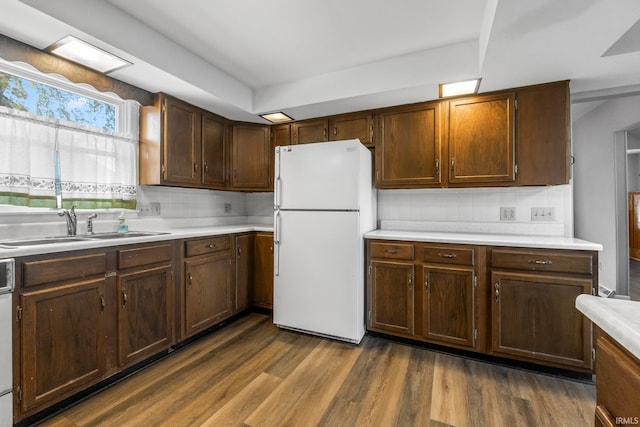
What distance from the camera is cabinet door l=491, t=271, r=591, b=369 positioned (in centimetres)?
194

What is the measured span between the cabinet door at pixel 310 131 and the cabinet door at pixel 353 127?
0.07 m

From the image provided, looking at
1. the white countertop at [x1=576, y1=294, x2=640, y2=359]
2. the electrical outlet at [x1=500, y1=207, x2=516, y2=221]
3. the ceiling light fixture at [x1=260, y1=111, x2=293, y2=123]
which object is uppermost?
the ceiling light fixture at [x1=260, y1=111, x2=293, y2=123]

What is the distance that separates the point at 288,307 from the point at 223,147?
186 cm

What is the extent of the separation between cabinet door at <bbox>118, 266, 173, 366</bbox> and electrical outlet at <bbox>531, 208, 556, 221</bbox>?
3.05m

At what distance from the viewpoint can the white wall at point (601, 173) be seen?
345cm

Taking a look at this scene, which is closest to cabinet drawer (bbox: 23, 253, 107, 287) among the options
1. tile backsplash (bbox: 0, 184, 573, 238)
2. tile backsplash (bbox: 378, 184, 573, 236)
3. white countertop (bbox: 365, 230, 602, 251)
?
tile backsplash (bbox: 0, 184, 573, 238)

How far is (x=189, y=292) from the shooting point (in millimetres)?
2410

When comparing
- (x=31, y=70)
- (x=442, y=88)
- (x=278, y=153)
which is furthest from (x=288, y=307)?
(x=31, y=70)

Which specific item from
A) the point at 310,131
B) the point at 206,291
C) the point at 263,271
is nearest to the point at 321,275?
the point at 263,271

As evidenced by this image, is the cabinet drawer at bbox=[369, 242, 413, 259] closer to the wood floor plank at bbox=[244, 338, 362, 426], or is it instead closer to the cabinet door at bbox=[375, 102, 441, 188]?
the cabinet door at bbox=[375, 102, 441, 188]

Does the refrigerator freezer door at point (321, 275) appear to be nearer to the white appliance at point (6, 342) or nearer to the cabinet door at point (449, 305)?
the cabinet door at point (449, 305)

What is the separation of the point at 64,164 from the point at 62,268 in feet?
2.95

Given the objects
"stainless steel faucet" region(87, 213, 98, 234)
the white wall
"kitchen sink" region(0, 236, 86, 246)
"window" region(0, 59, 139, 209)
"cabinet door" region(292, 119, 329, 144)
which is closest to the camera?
"kitchen sink" region(0, 236, 86, 246)

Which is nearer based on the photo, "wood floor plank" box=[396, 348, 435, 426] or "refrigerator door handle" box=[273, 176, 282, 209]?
"wood floor plank" box=[396, 348, 435, 426]
